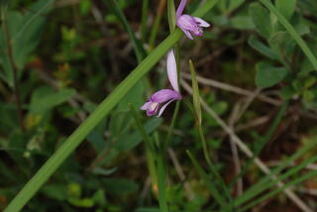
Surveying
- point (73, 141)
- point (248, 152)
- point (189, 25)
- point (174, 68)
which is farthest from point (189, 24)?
point (248, 152)

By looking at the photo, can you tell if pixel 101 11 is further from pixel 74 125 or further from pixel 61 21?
pixel 74 125

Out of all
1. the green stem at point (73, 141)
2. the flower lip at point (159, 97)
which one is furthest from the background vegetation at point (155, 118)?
the green stem at point (73, 141)

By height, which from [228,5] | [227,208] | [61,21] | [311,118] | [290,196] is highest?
[61,21]

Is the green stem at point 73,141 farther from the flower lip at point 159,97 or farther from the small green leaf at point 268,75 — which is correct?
the small green leaf at point 268,75

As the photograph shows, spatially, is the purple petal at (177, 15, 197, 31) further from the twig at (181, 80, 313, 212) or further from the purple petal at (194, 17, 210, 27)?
the twig at (181, 80, 313, 212)

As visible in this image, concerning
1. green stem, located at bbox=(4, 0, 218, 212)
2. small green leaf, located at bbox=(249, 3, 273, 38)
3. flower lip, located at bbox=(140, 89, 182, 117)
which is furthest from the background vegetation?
green stem, located at bbox=(4, 0, 218, 212)

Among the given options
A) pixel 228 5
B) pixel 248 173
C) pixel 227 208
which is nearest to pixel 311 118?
pixel 248 173

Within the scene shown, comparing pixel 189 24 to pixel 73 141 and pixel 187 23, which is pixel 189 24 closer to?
pixel 187 23

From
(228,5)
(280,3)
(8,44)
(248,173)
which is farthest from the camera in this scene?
(248,173)
